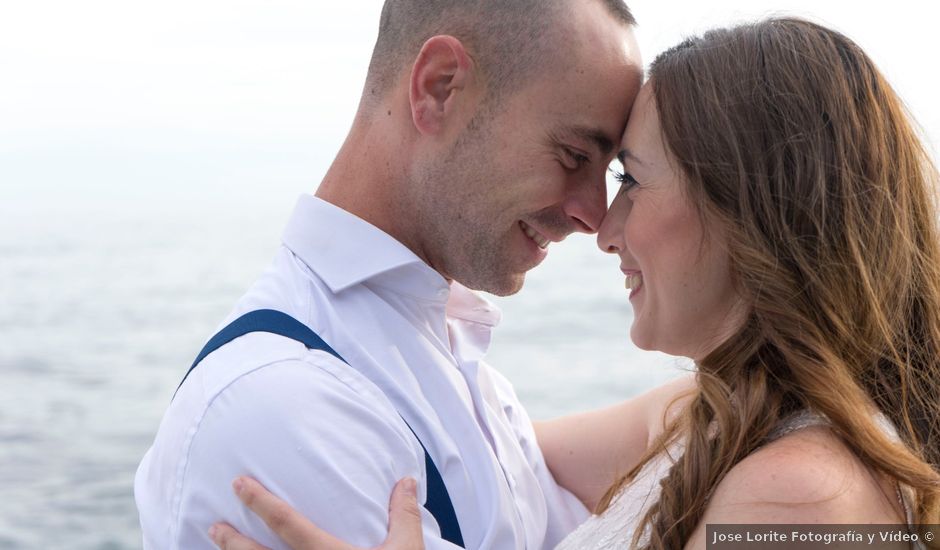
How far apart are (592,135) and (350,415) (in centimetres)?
84

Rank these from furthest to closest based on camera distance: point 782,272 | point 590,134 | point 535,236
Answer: point 535,236, point 590,134, point 782,272

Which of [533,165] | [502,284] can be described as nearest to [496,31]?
[533,165]

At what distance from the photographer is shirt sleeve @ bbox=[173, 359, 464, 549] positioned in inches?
74.4

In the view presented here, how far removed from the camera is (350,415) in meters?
1.98

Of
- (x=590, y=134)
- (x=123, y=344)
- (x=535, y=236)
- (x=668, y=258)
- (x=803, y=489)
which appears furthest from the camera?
(x=123, y=344)

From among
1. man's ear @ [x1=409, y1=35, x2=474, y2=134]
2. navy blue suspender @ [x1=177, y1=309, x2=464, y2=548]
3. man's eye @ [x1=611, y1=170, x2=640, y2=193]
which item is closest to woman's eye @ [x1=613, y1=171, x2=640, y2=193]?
man's eye @ [x1=611, y1=170, x2=640, y2=193]

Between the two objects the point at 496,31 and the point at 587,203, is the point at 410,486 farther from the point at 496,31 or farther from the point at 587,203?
the point at 496,31

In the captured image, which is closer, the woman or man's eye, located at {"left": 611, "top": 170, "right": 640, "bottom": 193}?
Answer: the woman

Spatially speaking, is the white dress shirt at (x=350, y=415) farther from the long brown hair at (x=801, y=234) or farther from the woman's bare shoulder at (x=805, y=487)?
the woman's bare shoulder at (x=805, y=487)

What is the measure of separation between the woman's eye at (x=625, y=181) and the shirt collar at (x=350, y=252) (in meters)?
0.43

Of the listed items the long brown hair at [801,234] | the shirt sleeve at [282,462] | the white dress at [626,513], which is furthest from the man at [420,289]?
the long brown hair at [801,234]

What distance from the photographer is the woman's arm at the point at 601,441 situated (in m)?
2.76

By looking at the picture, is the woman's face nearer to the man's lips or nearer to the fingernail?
the man's lips

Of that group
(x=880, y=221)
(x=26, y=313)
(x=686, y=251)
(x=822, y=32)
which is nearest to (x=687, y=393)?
(x=686, y=251)
